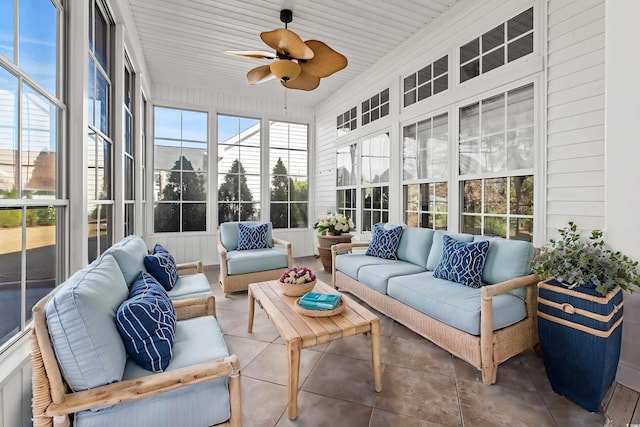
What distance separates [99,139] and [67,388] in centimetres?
203

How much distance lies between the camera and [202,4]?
3.22 meters

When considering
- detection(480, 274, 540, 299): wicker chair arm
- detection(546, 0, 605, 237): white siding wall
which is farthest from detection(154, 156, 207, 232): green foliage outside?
detection(546, 0, 605, 237): white siding wall

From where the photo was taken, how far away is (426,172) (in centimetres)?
393

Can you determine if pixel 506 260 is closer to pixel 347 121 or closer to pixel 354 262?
pixel 354 262

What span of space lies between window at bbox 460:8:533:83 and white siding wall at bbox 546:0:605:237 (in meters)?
0.21

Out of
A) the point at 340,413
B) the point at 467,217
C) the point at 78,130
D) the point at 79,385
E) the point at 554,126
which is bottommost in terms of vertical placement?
the point at 340,413

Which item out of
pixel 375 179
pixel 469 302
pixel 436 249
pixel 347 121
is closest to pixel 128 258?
pixel 469 302

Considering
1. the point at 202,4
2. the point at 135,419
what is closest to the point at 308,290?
the point at 135,419

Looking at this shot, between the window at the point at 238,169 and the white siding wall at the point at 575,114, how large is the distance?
16.2ft

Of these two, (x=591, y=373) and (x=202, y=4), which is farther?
(x=202, y=4)

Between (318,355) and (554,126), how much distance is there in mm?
2766

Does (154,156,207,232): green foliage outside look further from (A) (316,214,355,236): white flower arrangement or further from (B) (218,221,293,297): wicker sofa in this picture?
(A) (316,214,355,236): white flower arrangement

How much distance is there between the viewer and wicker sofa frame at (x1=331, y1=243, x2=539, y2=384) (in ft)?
6.59

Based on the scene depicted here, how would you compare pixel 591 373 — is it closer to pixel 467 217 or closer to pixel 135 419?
pixel 467 217
